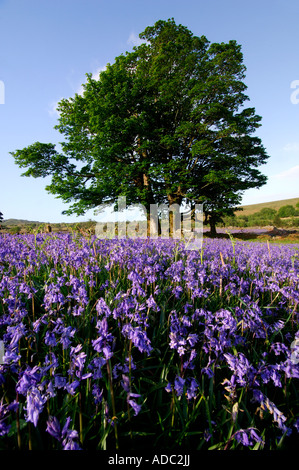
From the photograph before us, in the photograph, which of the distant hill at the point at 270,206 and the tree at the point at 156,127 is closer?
the tree at the point at 156,127

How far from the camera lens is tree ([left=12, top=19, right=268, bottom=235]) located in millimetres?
21672

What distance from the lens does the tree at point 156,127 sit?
2167 cm

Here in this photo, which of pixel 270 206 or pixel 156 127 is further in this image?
pixel 270 206

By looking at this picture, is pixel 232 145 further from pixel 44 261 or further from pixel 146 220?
pixel 44 261

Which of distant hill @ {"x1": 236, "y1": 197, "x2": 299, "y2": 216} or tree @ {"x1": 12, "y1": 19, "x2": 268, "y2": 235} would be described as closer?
tree @ {"x1": 12, "y1": 19, "x2": 268, "y2": 235}

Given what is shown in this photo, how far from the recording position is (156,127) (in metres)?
25.0

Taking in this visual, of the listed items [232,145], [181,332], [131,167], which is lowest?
[181,332]

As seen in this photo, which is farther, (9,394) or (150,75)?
(150,75)
